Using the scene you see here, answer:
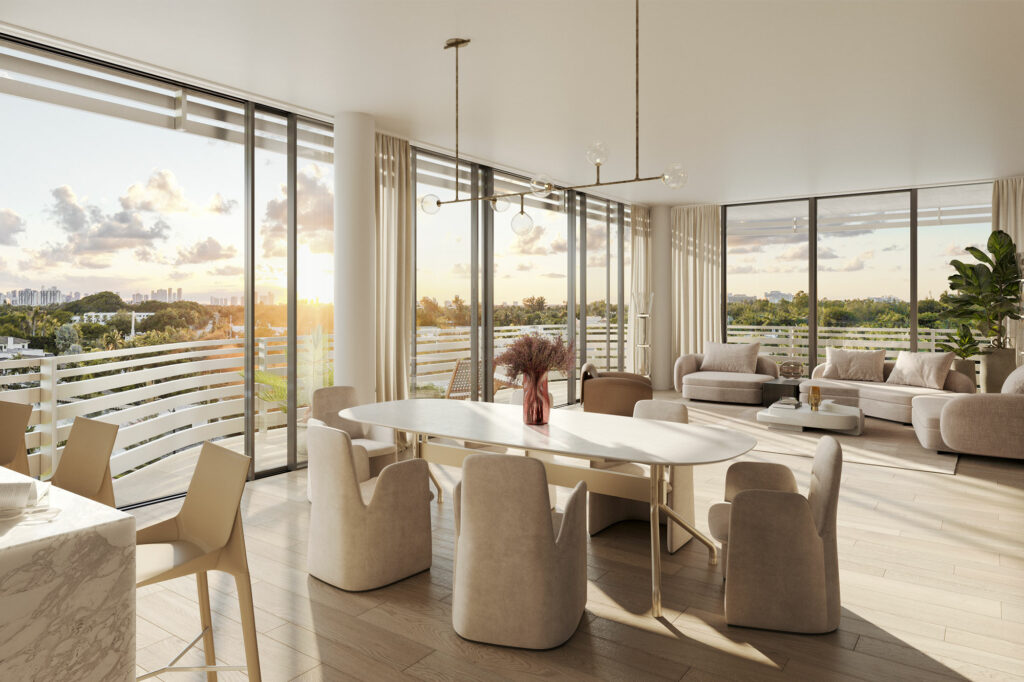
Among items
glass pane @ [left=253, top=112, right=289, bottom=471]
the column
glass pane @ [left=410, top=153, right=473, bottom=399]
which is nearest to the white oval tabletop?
the column

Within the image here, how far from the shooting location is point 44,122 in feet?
12.6

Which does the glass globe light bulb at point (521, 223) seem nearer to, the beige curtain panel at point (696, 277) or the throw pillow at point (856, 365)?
the throw pillow at point (856, 365)

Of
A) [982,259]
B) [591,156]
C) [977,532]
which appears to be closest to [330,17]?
[591,156]

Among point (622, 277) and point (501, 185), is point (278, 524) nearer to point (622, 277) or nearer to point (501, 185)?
point (501, 185)

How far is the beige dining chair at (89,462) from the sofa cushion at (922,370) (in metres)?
7.81

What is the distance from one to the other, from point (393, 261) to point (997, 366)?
6.95m

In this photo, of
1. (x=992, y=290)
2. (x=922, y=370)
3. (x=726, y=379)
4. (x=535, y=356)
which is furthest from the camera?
(x=726, y=379)

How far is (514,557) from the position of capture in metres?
2.44

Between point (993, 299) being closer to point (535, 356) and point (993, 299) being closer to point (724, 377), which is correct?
point (724, 377)

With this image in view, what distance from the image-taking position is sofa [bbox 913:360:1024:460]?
17.6 ft

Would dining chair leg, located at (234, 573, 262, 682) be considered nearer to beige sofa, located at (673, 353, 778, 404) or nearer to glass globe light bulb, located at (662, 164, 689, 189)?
glass globe light bulb, located at (662, 164, 689, 189)

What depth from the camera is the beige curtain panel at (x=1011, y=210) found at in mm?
7965

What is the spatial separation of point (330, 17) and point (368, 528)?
2696 mm

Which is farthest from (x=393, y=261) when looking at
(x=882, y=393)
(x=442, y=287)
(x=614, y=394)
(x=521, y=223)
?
(x=882, y=393)
